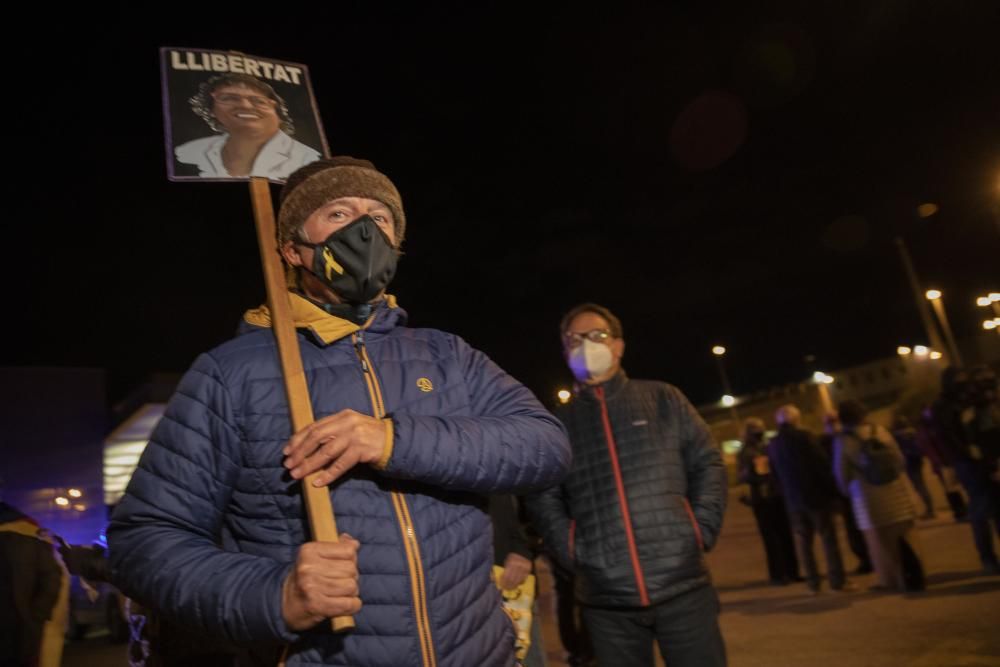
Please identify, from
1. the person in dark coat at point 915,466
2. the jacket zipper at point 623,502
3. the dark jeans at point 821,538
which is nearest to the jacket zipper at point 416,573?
the jacket zipper at point 623,502

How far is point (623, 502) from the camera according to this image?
3.53 metres

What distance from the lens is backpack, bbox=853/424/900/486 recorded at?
702 centimetres

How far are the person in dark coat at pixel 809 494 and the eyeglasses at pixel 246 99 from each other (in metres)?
7.19

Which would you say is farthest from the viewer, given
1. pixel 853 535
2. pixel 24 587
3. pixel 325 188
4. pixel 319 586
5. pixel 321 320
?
pixel 853 535

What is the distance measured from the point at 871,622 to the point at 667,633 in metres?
3.66

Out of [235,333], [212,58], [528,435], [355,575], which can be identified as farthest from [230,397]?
[212,58]

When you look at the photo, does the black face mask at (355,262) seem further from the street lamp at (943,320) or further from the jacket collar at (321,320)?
the street lamp at (943,320)

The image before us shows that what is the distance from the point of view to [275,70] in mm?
2574

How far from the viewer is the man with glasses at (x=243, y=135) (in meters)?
2.34

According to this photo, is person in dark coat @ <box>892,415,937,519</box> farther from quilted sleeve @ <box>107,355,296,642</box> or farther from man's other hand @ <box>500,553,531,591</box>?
quilted sleeve @ <box>107,355,296,642</box>

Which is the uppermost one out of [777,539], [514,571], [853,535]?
[514,571]

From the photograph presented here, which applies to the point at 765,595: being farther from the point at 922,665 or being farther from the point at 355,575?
the point at 355,575

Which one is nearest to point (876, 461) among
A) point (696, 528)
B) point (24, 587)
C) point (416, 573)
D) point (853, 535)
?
point (853, 535)

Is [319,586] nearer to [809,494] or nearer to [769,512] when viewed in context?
[809,494]
